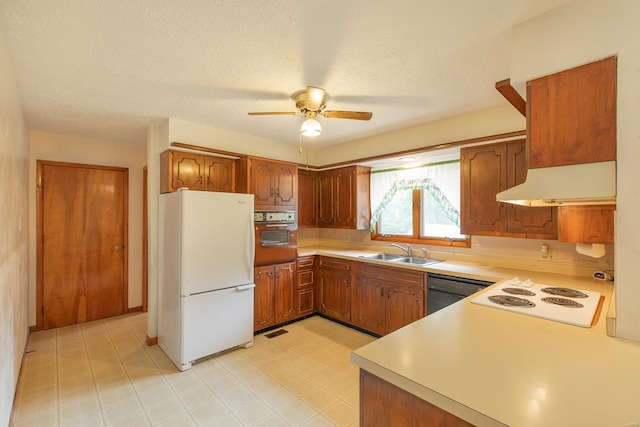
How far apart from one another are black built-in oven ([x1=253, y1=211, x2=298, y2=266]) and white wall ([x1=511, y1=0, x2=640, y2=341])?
2.79 meters

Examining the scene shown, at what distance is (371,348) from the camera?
1104mm

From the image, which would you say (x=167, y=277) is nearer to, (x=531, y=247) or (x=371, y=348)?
(x=371, y=348)

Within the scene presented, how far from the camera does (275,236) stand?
351cm

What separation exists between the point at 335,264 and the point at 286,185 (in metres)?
1.19

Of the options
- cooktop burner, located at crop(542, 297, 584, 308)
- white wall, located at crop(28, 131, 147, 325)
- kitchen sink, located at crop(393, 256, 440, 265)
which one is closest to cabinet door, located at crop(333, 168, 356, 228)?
kitchen sink, located at crop(393, 256, 440, 265)

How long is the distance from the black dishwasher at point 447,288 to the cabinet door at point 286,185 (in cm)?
188

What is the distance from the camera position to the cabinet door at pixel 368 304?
10.3 ft

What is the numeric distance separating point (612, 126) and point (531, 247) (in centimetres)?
180

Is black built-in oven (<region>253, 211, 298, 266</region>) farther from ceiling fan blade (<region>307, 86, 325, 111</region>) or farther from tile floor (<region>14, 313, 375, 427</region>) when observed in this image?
ceiling fan blade (<region>307, 86, 325, 111</region>)

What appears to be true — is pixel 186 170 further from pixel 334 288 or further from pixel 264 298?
pixel 334 288

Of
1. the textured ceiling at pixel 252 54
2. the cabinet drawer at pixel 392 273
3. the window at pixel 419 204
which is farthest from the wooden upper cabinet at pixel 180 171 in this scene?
the window at pixel 419 204

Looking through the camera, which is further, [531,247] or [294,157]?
[294,157]

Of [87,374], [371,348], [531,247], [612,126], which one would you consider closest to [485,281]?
[531,247]

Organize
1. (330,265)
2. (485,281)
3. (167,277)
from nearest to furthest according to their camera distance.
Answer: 1. (485,281)
2. (167,277)
3. (330,265)
